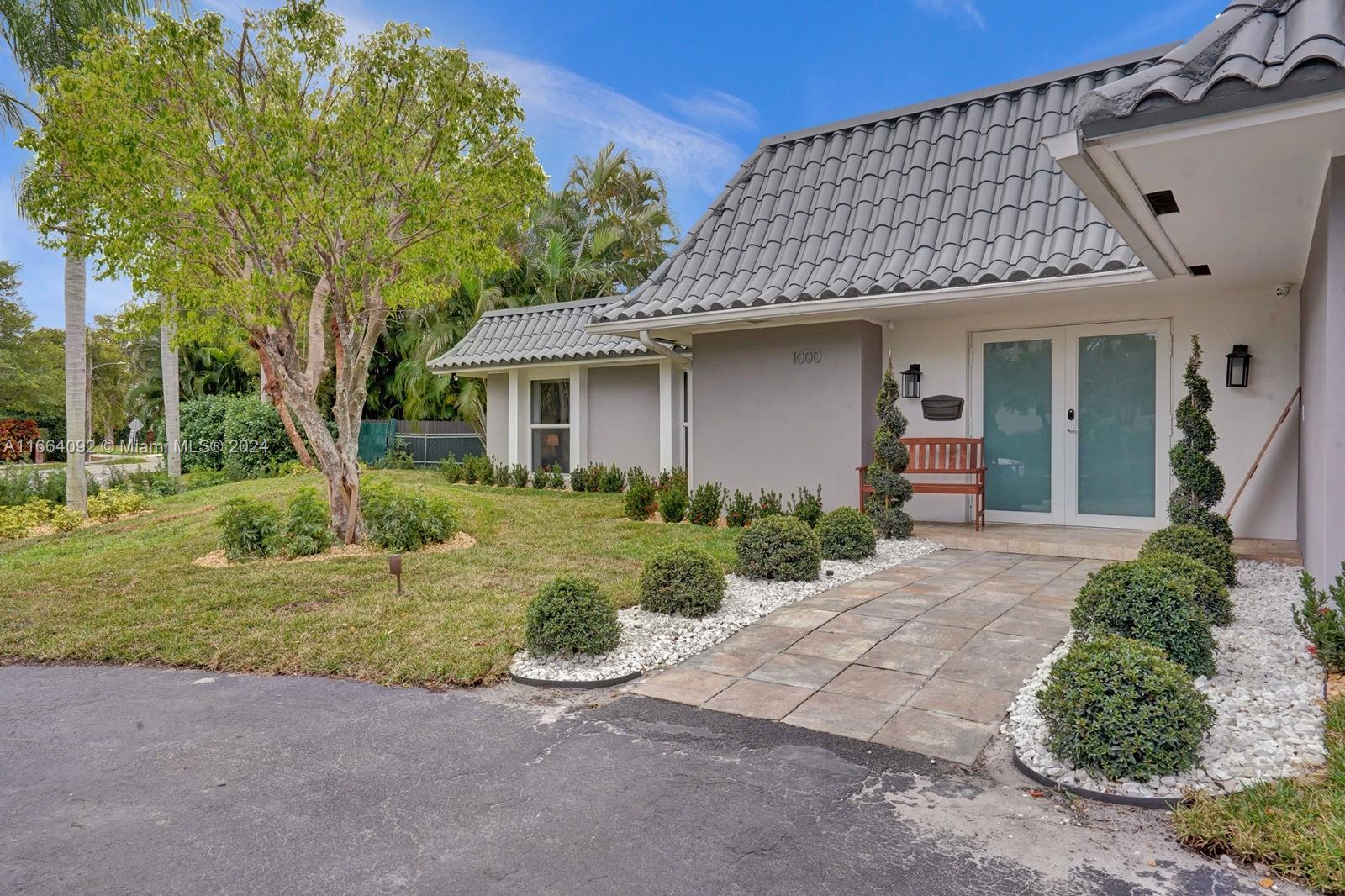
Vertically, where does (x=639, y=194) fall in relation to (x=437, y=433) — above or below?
above

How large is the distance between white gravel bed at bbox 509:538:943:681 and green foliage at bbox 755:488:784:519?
207 centimetres

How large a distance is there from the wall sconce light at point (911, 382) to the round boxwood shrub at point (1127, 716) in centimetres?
601

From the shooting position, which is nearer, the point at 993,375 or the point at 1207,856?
the point at 1207,856

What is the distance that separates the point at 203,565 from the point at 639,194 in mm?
19198

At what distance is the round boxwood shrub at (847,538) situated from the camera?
21.7 feet

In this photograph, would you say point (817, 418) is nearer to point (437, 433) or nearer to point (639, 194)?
point (437, 433)

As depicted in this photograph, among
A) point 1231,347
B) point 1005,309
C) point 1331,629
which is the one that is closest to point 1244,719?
point 1331,629

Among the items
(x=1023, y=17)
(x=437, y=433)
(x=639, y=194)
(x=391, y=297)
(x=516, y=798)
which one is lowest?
(x=516, y=798)

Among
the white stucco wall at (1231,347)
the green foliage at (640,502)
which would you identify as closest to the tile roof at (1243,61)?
the white stucco wall at (1231,347)

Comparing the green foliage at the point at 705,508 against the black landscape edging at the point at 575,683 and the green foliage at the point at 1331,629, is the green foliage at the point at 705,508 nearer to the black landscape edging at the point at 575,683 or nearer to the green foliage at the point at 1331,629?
the black landscape edging at the point at 575,683

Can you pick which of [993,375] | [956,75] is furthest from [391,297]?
[956,75]

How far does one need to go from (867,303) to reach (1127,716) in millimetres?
5502

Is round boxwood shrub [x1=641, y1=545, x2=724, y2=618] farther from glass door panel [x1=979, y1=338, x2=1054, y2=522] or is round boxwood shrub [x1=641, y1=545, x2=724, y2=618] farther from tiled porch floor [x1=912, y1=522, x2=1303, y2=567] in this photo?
glass door panel [x1=979, y1=338, x2=1054, y2=522]

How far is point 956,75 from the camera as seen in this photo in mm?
27297
